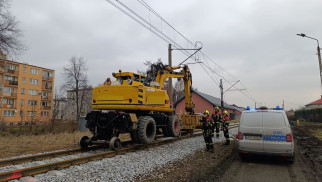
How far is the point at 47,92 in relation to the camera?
5341 cm

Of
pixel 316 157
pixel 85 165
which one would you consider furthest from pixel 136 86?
pixel 316 157

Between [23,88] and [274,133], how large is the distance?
53433mm

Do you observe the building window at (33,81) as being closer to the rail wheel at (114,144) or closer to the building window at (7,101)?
the building window at (7,101)

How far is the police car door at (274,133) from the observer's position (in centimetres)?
665

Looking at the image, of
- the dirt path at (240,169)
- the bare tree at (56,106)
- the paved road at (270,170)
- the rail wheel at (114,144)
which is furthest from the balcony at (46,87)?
the paved road at (270,170)

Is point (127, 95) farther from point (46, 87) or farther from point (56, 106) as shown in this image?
point (46, 87)

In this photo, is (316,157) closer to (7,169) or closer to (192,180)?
(192,180)

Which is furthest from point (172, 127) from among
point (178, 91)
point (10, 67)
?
point (178, 91)

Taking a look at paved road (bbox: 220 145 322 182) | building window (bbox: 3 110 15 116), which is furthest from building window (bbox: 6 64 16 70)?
paved road (bbox: 220 145 322 182)

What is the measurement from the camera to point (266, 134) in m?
6.85

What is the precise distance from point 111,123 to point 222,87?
24030mm

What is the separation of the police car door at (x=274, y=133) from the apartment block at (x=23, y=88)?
44307mm

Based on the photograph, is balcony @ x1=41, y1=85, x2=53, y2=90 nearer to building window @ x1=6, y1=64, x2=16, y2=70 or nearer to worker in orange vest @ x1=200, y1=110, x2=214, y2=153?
building window @ x1=6, y1=64, x2=16, y2=70

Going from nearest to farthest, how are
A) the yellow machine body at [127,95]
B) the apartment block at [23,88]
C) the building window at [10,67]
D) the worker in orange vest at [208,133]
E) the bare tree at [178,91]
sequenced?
the yellow machine body at [127,95]
the worker in orange vest at [208,133]
the apartment block at [23,88]
the building window at [10,67]
the bare tree at [178,91]
